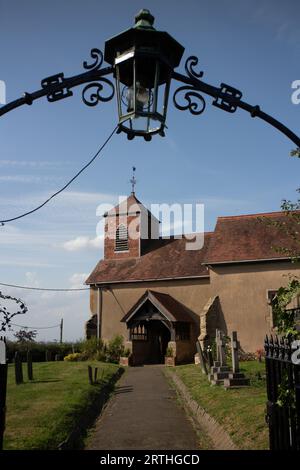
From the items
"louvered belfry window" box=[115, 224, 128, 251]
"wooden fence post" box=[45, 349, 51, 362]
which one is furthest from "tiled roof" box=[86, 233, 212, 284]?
"wooden fence post" box=[45, 349, 51, 362]

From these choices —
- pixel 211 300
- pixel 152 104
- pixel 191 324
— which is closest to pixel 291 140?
pixel 152 104

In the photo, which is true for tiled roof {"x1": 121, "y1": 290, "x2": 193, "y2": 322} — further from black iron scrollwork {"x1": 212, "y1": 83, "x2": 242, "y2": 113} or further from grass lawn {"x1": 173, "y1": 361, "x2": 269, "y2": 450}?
black iron scrollwork {"x1": 212, "y1": 83, "x2": 242, "y2": 113}

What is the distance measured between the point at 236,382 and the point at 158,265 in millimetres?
17835

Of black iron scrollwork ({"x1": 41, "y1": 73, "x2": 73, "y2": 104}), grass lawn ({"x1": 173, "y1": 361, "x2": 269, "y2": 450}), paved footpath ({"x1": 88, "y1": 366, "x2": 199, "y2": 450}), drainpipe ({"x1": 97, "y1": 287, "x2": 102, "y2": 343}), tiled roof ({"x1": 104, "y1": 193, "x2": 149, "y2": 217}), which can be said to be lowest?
paved footpath ({"x1": 88, "y1": 366, "x2": 199, "y2": 450})

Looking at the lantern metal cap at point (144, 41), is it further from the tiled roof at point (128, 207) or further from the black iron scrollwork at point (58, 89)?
the tiled roof at point (128, 207)

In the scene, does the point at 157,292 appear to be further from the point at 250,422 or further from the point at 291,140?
the point at 291,140

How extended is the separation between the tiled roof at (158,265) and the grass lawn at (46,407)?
1147 centimetres

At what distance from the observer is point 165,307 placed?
87.1 ft

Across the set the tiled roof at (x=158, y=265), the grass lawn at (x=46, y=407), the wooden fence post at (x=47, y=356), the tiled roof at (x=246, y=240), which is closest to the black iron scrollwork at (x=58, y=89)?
the grass lawn at (x=46, y=407)

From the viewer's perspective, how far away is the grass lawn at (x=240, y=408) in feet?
26.2

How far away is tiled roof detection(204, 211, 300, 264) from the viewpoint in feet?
83.7

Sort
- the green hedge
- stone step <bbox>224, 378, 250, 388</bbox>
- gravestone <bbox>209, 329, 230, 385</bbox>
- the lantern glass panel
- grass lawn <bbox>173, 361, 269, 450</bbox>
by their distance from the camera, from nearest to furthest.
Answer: the lantern glass panel, grass lawn <bbox>173, 361, 269, 450</bbox>, stone step <bbox>224, 378, 250, 388</bbox>, gravestone <bbox>209, 329, 230, 385</bbox>, the green hedge

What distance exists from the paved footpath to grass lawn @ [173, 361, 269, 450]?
700 mm

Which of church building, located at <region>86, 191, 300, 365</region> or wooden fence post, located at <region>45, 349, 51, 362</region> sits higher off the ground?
church building, located at <region>86, 191, 300, 365</region>
